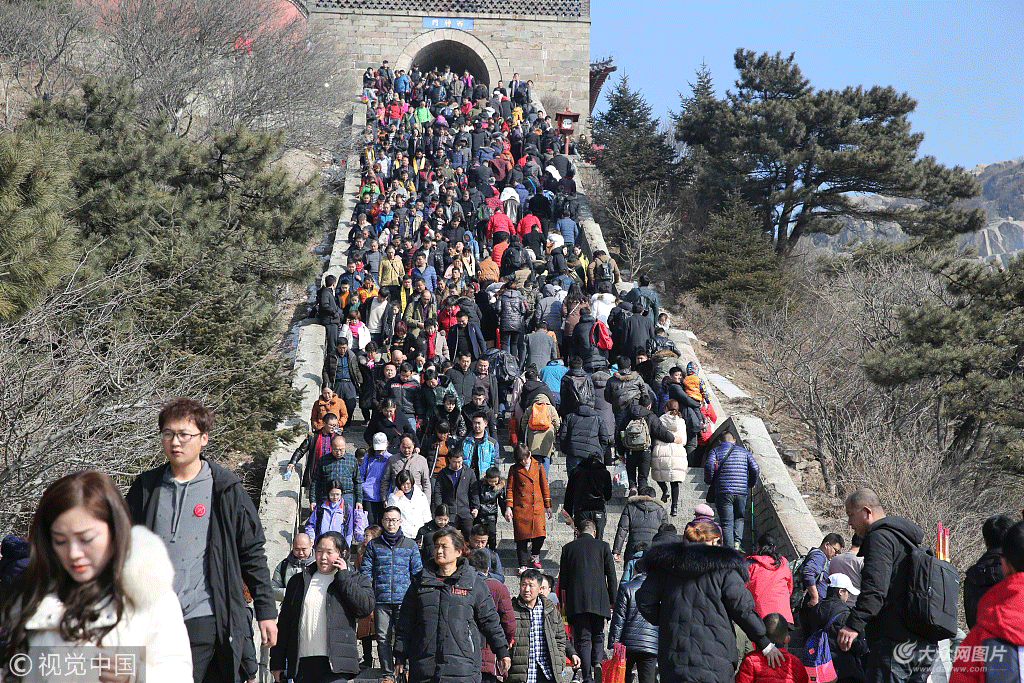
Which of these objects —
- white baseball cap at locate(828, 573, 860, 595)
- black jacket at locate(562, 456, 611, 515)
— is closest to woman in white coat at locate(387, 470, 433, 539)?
black jacket at locate(562, 456, 611, 515)

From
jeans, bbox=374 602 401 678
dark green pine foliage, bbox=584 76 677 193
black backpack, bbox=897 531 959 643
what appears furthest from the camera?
dark green pine foliage, bbox=584 76 677 193

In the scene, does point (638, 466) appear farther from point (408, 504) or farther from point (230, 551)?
point (230, 551)

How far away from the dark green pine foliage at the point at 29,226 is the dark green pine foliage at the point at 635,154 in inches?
921

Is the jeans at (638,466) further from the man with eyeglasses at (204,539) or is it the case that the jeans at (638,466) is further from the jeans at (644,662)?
the man with eyeglasses at (204,539)

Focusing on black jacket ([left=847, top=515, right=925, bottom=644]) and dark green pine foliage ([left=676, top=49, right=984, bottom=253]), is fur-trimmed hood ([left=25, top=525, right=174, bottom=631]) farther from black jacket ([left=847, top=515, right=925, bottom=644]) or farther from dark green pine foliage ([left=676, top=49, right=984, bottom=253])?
dark green pine foliage ([left=676, top=49, right=984, bottom=253])

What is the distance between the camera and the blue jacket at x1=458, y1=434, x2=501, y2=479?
10312mm

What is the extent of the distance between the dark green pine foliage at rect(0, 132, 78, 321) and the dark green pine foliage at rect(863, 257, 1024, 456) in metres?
11.9

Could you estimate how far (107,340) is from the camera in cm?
1048

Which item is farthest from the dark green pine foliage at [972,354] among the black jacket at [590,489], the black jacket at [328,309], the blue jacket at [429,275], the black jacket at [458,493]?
the black jacket at [458,493]

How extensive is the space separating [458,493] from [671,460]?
2.56m

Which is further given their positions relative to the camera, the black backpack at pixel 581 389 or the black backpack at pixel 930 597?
the black backpack at pixel 581 389

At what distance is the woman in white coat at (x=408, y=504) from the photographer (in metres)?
9.17

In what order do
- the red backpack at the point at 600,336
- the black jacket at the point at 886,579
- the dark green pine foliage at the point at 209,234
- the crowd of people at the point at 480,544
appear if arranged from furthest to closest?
the red backpack at the point at 600,336 → the dark green pine foliage at the point at 209,234 → the black jacket at the point at 886,579 → the crowd of people at the point at 480,544

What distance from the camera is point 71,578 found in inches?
119
